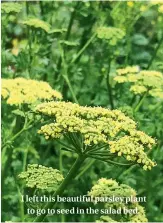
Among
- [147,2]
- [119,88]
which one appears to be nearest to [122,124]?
[119,88]

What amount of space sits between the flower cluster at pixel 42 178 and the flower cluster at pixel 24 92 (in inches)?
13.0

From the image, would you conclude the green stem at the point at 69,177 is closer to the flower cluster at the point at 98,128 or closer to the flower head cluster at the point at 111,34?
the flower cluster at the point at 98,128

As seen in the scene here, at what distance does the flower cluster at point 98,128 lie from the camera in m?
1.77

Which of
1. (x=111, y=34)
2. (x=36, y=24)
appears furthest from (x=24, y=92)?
(x=111, y=34)

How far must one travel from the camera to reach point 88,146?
180cm

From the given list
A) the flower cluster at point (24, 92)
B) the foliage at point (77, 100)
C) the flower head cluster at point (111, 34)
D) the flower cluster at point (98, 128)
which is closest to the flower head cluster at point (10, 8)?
the foliage at point (77, 100)

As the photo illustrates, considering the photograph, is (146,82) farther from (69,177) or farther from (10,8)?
(69,177)

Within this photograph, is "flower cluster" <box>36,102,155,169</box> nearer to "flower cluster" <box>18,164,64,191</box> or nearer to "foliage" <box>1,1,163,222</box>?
"foliage" <box>1,1,163,222</box>

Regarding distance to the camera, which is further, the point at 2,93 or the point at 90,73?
the point at 90,73

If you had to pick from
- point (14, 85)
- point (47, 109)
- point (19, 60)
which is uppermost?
point (19, 60)

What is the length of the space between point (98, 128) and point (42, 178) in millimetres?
262

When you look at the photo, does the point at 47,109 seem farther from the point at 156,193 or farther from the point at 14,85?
the point at 156,193

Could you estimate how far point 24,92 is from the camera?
2.23 meters

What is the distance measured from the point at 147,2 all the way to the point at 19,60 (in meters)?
0.90
